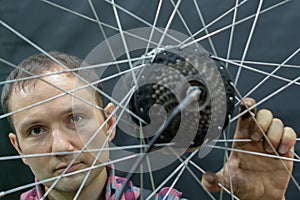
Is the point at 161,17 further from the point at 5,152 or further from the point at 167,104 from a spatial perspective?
the point at 167,104

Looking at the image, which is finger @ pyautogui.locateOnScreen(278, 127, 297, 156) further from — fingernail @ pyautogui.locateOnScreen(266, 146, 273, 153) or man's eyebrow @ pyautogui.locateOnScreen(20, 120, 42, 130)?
man's eyebrow @ pyautogui.locateOnScreen(20, 120, 42, 130)

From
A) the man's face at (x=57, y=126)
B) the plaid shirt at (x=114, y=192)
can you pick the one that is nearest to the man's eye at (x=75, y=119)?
the man's face at (x=57, y=126)

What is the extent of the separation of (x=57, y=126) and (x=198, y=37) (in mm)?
474

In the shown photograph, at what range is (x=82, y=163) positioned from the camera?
0.73m

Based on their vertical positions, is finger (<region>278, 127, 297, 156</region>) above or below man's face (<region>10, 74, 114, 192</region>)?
below

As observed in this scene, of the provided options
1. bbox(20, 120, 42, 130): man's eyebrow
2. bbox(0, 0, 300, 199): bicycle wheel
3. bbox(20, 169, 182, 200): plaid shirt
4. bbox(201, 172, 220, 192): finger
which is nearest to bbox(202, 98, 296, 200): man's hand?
bbox(201, 172, 220, 192): finger

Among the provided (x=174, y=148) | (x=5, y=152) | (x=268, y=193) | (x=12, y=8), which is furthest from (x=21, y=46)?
(x=174, y=148)

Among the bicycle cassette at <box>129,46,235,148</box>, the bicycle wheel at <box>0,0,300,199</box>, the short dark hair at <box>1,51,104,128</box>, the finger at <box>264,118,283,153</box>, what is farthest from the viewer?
the bicycle wheel at <box>0,0,300,199</box>

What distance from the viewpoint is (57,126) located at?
27.9 inches

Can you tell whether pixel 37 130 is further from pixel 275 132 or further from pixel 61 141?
pixel 275 132

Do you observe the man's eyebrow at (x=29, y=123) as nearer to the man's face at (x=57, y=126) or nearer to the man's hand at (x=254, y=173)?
the man's face at (x=57, y=126)

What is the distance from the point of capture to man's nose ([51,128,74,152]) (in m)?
0.67

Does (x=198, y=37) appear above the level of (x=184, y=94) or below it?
above

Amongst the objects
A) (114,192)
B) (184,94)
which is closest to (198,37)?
(114,192)
